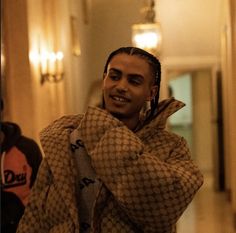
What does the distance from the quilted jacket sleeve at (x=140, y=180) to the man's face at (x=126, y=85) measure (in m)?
0.08

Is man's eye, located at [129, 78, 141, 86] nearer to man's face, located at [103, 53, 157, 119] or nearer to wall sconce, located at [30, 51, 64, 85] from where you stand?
man's face, located at [103, 53, 157, 119]

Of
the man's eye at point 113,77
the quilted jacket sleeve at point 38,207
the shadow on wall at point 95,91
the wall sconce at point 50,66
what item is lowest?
the shadow on wall at point 95,91

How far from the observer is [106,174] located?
1.20 meters

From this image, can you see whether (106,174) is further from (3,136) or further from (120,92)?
(3,136)

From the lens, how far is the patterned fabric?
118cm

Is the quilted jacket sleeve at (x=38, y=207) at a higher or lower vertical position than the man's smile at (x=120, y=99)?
lower

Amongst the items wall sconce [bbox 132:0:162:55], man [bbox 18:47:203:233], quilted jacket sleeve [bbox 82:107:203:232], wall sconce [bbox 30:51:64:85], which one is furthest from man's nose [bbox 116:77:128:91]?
wall sconce [bbox 132:0:162:55]

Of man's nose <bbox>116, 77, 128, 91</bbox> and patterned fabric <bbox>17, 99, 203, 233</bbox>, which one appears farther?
man's nose <bbox>116, 77, 128, 91</bbox>

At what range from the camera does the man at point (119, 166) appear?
1183mm

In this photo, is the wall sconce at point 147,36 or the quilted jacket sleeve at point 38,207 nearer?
the quilted jacket sleeve at point 38,207

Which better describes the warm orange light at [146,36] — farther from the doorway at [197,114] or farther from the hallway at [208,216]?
the doorway at [197,114]

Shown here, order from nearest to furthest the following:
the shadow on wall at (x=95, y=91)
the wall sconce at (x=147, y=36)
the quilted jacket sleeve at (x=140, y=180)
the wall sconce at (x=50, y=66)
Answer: the quilted jacket sleeve at (x=140, y=180)
the wall sconce at (x=50, y=66)
the wall sconce at (x=147, y=36)
the shadow on wall at (x=95, y=91)

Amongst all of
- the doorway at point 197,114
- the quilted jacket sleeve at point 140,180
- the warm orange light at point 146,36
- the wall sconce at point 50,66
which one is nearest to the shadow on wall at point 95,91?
the warm orange light at point 146,36

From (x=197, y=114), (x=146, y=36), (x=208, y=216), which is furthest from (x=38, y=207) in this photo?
(x=197, y=114)
